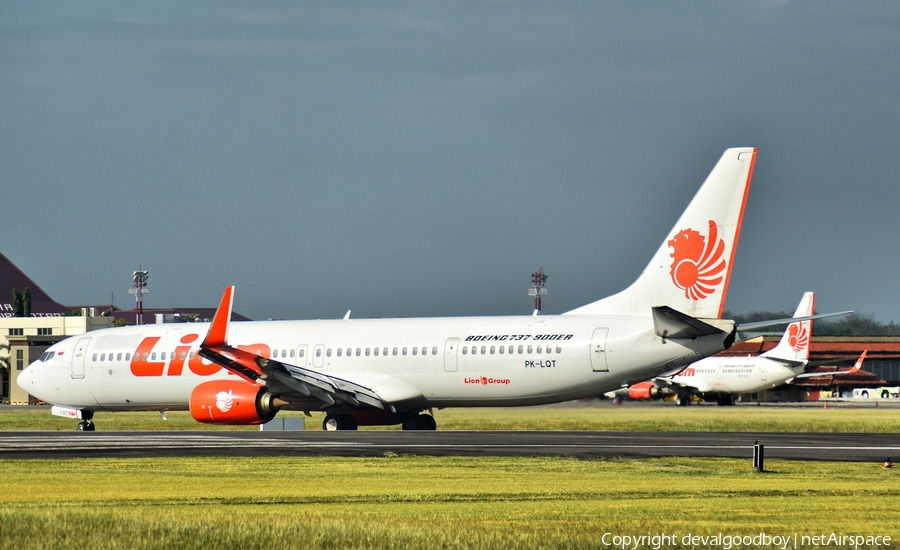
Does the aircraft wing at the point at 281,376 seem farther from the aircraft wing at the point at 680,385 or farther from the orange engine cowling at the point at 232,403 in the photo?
the aircraft wing at the point at 680,385

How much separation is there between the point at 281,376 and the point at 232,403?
179cm

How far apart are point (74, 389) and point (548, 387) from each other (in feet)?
61.0

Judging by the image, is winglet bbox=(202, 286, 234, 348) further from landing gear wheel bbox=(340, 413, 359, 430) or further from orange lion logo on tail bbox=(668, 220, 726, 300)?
orange lion logo on tail bbox=(668, 220, 726, 300)

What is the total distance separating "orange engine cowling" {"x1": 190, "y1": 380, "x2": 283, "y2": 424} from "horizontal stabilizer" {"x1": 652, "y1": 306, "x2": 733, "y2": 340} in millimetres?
12421

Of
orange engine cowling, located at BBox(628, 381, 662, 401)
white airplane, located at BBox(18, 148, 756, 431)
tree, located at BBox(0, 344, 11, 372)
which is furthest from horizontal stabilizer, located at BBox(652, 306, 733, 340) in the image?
tree, located at BBox(0, 344, 11, 372)

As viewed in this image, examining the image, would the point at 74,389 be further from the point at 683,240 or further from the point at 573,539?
the point at 573,539

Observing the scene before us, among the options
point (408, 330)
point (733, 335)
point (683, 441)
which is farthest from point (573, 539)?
point (408, 330)

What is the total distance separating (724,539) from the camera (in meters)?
12.5

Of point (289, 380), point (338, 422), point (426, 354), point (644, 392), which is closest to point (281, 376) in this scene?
point (289, 380)

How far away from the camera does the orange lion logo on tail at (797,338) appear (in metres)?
85.3

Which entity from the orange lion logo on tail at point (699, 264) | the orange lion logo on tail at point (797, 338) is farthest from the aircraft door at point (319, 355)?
the orange lion logo on tail at point (797, 338)

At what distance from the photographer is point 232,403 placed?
37.3 meters

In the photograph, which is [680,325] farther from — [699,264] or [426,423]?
[426,423]

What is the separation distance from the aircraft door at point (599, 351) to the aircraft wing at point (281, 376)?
7501mm
